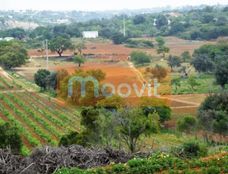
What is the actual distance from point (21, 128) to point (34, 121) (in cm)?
262

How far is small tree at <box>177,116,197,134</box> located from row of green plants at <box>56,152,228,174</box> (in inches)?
508

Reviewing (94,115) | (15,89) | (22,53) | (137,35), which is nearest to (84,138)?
(94,115)

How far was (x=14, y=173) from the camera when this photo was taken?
10.8 metres

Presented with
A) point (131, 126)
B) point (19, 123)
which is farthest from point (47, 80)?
point (131, 126)

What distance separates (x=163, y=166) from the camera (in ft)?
37.1

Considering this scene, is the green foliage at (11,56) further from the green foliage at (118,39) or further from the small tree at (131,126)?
the small tree at (131,126)

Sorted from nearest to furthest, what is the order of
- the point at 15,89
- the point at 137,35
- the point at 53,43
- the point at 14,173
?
1. the point at 14,173
2. the point at 15,89
3. the point at 53,43
4. the point at 137,35

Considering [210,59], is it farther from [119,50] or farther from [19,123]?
[19,123]

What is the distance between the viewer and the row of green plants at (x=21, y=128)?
23.6 metres

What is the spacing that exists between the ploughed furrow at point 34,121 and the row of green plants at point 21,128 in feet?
1.71

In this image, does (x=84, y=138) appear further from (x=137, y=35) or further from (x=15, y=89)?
(x=137, y=35)

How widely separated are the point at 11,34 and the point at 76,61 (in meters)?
49.0

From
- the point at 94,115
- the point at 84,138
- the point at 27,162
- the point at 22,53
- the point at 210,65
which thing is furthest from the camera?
the point at 22,53

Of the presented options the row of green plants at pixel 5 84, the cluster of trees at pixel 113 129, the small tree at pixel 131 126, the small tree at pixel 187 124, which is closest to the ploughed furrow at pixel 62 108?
the row of green plants at pixel 5 84
